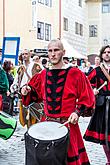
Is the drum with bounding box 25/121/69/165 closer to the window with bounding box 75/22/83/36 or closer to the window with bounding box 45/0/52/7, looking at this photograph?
the window with bounding box 45/0/52/7

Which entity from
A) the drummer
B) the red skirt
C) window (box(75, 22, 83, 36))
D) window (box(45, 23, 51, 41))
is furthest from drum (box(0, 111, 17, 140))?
window (box(75, 22, 83, 36))

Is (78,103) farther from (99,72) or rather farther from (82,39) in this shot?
(82,39)

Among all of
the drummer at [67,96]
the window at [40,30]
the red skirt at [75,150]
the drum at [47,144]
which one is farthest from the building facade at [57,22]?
the drum at [47,144]

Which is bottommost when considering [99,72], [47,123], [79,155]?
[79,155]

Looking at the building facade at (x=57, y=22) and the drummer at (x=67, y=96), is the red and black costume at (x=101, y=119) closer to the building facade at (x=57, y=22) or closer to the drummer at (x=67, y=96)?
the drummer at (x=67, y=96)

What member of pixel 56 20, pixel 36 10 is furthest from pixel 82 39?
pixel 36 10

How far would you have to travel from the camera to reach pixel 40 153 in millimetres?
3324

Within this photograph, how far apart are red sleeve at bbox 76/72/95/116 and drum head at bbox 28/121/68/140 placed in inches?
12.0

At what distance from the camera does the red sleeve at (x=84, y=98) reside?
376 cm

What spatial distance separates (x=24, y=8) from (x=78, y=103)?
63.2ft

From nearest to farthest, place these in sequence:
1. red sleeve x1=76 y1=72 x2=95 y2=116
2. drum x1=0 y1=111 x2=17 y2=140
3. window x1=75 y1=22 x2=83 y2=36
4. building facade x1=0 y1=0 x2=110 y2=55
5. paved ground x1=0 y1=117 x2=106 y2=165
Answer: red sleeve x1=76 y1=72 x2=95 y2=116 → drum x1=0 y1=111 x2=17 y2=140 → paved ground x1=0 y1=117 x2=106 y2=165 → building facade x1=0 y1=0 x2=110 y2=55 → window x1=75 y1=22 x2=83 y2=36

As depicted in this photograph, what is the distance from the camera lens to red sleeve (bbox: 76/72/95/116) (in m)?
3.76

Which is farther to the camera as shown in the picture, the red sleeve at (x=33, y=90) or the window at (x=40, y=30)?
the window at (x=40, y=30)

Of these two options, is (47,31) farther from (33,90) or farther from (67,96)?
(67,96)
